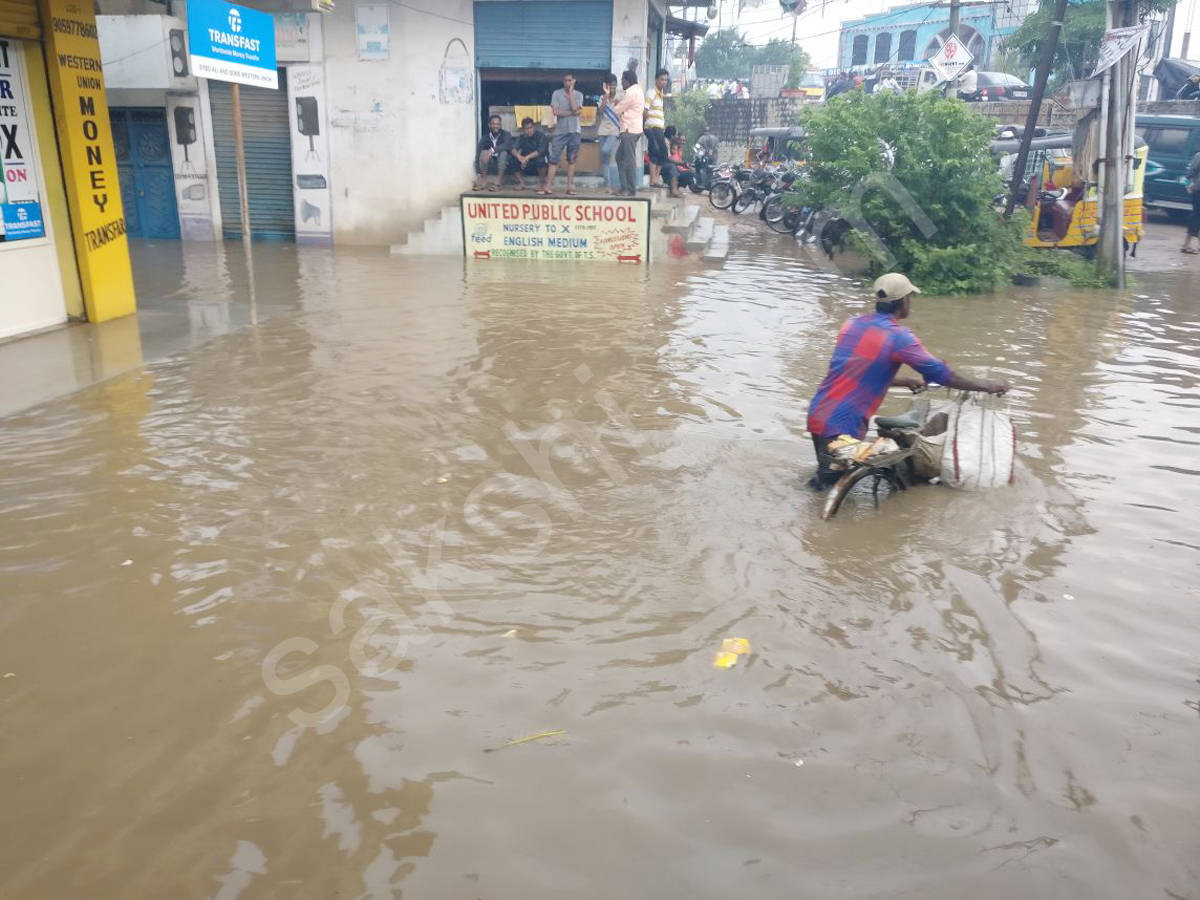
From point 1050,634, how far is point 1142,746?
797 millimetres

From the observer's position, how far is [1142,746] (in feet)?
11.0

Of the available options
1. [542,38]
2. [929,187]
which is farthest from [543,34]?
[929,187]

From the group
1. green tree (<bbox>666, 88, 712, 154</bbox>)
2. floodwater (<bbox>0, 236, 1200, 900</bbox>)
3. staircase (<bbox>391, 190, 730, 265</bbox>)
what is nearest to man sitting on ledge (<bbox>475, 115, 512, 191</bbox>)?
staircase (<bbox>391, 190, 730, 265</bbox>)

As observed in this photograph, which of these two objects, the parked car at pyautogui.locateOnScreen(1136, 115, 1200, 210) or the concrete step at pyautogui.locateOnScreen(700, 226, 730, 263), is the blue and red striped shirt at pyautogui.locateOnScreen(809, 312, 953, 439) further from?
the parked car at pyautogui.locateOnScreen(1136, 115, 1200, 210)

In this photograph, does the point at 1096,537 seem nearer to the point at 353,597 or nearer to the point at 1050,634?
the point at 1050,634

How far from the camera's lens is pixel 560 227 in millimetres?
14391

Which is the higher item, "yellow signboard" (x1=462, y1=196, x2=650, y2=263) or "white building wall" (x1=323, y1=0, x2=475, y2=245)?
"white building wall" (x1=323, y1=0, x2=475, y2=245)

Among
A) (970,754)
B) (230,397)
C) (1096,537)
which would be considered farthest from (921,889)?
(230,397)

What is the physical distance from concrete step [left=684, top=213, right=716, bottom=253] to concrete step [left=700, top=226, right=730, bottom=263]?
98 mm

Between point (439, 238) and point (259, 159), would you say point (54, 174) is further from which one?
point (259, 159)

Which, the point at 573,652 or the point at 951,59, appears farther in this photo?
the point at 951,59

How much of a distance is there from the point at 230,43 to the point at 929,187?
900 cm

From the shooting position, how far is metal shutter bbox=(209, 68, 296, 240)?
650 inches

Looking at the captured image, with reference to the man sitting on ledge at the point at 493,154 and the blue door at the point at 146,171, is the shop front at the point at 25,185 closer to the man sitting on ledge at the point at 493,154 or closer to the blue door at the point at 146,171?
the man sitting on ledge at the point at 493,154
